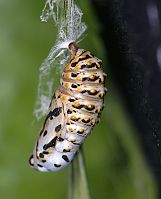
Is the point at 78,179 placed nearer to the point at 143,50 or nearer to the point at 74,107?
the point at 74,107

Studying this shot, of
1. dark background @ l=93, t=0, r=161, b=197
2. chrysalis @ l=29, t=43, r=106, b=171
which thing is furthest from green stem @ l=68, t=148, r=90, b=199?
dark background @ l=93, t=0, r=161, b=197

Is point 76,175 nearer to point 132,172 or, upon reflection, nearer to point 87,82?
point 87,82

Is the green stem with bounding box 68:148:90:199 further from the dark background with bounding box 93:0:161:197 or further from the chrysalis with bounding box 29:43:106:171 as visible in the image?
the dark background with bounding box 93:0:161:197

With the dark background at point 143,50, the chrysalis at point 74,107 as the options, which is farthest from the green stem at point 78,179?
the dark background at point 143,50

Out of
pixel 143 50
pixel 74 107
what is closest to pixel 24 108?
pixel 74 107

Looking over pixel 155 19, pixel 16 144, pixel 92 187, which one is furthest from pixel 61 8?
pixel 92 187

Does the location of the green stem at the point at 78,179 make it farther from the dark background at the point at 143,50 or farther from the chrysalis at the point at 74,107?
the dark background at the point at 143,50

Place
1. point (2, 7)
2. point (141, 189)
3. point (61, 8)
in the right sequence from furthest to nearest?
point (141, 189) < point (2, 7) < point (61, 8)
